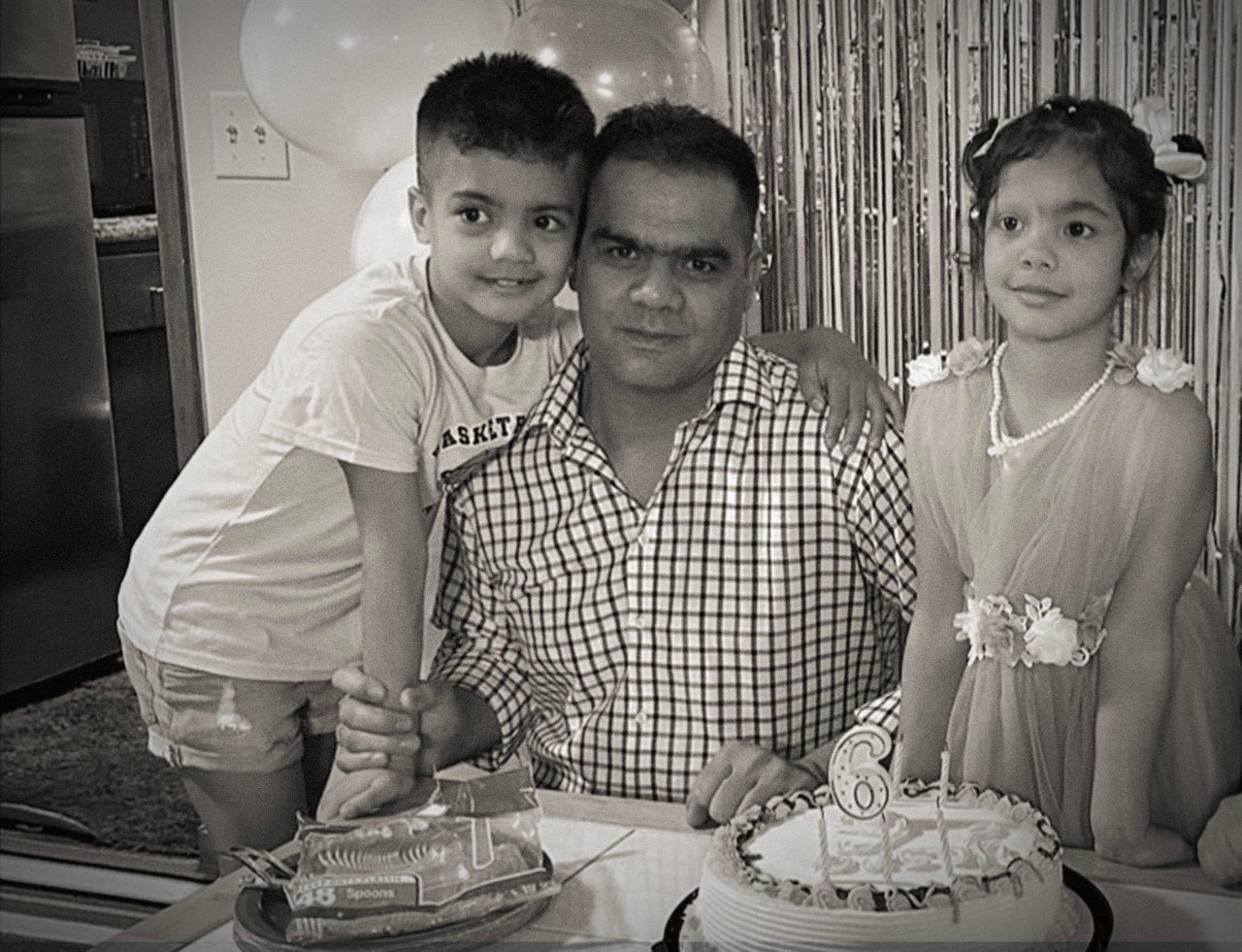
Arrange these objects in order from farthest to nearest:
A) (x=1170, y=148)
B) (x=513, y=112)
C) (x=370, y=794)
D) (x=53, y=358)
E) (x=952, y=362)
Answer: (x=53, y=358) < (x=370, y=794) < (x=513, y=112) < (x=952, y=362) < (x=1170, y=148)

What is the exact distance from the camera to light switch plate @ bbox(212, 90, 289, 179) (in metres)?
1.48

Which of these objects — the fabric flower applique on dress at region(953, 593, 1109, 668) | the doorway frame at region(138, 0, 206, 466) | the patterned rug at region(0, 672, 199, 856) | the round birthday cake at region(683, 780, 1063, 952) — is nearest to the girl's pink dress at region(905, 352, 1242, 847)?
the fabric flower applique on dress at region(953, 593, 1109, 668)

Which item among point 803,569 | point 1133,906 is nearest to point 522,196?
point 803,569

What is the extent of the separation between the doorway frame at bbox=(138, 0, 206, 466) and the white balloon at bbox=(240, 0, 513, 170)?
91mm

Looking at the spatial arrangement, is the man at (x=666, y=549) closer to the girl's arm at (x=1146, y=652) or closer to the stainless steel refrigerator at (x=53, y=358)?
the girl's arm at (x=1146, y=652)

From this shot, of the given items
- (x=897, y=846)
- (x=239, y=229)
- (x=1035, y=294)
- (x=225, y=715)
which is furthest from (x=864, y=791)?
(x=239, y=229)

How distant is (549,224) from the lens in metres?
1.33

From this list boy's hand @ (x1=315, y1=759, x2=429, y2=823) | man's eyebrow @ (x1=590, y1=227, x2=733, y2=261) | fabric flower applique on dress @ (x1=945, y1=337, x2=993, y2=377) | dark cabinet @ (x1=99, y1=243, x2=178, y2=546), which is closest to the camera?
fabric flower applique on dress @ (x1=945, y1=337, x2=993, y2=377)

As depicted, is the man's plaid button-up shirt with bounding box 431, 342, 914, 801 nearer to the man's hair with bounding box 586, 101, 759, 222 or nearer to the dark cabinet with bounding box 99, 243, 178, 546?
the man's hair with bounding box 586, 101, 759, 222

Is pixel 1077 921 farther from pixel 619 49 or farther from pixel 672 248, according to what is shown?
pixel 619 49

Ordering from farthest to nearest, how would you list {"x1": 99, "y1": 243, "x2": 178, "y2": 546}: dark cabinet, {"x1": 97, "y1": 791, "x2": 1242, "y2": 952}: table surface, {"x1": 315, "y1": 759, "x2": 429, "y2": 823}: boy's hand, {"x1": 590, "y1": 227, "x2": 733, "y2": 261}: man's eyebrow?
{"x1": 99, "y1": 243, "x2": 178, "y2": 546}: dark cabinet
{"x1": 315, "y1": 759, "x2": 429, "y2": 823}: boy's hand
{"x1": 590, "y1": 227, "x2": 733, "y2": 261}: man's eyebrow
{"x1": 97, "y1": 791, "x2": 1242, "y2": 952}: table surface

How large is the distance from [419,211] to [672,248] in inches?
9.2

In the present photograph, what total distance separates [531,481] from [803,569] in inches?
10.0

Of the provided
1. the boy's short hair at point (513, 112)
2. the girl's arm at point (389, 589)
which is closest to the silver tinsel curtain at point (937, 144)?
the boy's short hair at point (513, 112)
